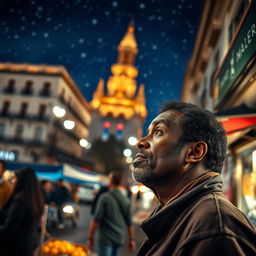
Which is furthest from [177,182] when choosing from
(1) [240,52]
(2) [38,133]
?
(2) [38,133]

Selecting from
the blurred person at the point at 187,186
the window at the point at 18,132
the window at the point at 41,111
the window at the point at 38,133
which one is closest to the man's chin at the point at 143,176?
the blurred person at the point at 187,186

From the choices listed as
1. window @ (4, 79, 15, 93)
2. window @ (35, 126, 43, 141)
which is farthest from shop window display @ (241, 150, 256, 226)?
window @ (4, 79, 15, 93)

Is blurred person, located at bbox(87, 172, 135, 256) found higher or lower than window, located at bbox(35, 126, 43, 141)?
lower

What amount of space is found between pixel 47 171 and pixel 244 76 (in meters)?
8.51

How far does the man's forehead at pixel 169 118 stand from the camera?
135 centimetres

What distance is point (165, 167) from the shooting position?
4.16 ft

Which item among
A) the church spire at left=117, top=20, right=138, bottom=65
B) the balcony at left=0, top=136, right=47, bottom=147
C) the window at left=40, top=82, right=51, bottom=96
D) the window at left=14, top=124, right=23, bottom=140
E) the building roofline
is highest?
the church spire at left=117, top=20, right=138, bottom=65

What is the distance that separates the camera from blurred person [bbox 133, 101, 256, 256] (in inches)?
34.8

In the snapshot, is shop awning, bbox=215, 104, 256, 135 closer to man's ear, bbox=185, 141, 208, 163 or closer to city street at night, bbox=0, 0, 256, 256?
city street at night, bbox=0, 0, 256, 256

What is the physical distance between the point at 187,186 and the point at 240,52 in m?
3.91

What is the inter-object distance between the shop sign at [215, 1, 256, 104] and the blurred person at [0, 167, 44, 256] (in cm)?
383

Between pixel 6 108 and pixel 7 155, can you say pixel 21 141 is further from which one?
pixel 6 108

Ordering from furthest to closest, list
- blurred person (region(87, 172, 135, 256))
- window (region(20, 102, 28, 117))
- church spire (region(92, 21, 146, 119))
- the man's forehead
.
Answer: church spire (region(92, 21, 146, 119))
window (region(20, 102, 28, 117))
blurred person (region(87, 172, 135, 256))
the man's forehead

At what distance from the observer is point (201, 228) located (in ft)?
2.96
